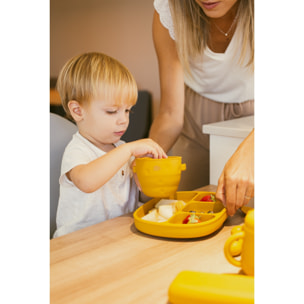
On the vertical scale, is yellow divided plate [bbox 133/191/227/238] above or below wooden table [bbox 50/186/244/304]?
above

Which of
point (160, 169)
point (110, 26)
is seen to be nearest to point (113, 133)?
point (160, 169)

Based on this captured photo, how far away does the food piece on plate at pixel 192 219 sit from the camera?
2.19 feet

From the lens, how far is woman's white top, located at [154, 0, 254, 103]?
1.20m

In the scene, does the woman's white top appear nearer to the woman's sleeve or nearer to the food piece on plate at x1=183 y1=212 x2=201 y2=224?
the woman's sleeve

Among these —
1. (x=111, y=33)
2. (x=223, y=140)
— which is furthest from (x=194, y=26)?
(x=111, y=33)

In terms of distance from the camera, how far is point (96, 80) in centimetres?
87

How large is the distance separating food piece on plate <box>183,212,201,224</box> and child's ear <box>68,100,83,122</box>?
35cm

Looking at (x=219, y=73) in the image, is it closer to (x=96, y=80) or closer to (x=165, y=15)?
(x=165, y=15)

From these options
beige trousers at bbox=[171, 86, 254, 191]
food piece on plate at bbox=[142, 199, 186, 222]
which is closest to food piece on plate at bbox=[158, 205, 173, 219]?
food piece on plate at bbox=[142, 199, 186, 222]

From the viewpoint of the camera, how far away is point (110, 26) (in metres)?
2.35

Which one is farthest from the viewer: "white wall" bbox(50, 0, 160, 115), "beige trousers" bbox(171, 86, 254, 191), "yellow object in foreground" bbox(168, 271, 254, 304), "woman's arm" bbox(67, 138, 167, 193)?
"white wall" bbox(50, 0, 160, 115)
